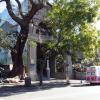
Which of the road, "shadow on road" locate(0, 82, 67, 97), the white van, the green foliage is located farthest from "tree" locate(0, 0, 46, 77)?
the road

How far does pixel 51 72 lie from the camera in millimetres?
58750

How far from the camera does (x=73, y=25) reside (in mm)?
42281

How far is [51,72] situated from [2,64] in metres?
11.9

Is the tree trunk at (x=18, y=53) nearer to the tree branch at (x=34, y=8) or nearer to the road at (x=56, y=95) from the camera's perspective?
the tree branch at (x=34, y=8)

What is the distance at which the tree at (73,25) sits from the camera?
41841mm

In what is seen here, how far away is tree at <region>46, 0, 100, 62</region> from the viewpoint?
1647 inches

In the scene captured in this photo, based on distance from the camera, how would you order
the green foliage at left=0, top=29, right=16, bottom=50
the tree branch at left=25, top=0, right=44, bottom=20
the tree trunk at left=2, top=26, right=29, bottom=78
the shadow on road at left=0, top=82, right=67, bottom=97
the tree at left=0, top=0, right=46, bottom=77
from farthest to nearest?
the tree trunk at left=2, top=26, right=29, bottom=78, the tree at left=0, top=0, right=46, bottom=77, the tree branch at left=25, top=0, right=44, bottom=20, the green foliage at left=0, top=29, right=16, bottom=50, the shadow on road at left=0, top=82, right=67, bottom=97

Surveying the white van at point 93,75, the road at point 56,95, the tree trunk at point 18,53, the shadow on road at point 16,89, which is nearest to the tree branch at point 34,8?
the tree trunk at point 18,53

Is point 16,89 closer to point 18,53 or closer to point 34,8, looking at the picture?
point 18,53

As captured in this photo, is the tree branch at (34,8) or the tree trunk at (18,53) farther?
the tree trunk at (18,53)

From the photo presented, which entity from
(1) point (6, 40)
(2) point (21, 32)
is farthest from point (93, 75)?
(1) point (6, 40)

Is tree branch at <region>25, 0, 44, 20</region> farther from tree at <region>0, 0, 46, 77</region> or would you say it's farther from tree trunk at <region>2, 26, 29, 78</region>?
tree trunk at <region>2, 26, 29, 78</region>

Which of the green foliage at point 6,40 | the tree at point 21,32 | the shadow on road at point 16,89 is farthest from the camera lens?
the tree at point 21,32

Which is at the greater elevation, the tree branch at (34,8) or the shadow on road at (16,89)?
the tree branch at (34,8)
